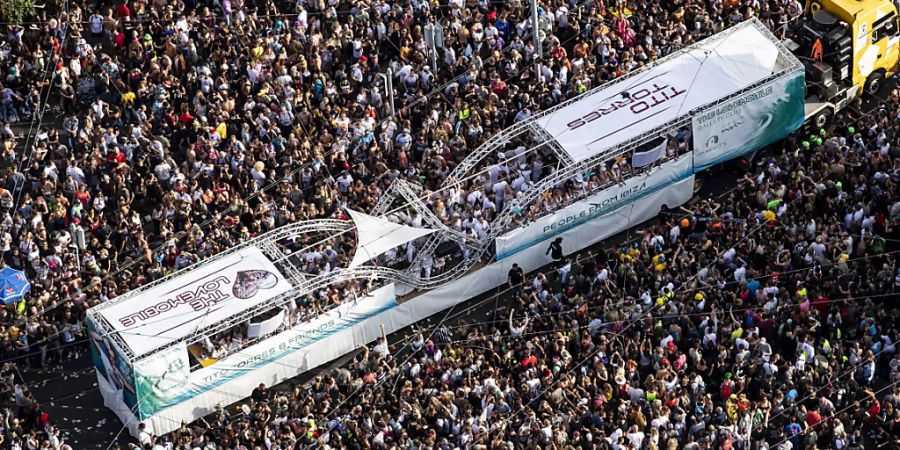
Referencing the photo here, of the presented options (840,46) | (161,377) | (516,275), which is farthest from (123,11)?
(840,46)

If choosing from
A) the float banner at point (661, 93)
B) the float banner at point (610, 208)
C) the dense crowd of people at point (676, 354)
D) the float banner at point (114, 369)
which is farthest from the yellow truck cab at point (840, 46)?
the float banner at point (114, 369)

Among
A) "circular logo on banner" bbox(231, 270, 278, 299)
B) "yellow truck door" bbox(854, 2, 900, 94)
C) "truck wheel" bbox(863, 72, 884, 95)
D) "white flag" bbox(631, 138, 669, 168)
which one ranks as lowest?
"circular logo on banner" bbox(231, 270, 278, 299)

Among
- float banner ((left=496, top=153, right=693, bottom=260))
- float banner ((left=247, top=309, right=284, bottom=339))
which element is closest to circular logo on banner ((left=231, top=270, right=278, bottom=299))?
float banner ((left=247, top=309, right=284, bottom=339))

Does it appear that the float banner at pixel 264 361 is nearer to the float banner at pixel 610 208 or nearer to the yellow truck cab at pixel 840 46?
the float banner at pixel 610 208

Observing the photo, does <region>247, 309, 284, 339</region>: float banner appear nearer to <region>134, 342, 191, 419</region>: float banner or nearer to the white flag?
<region>134, 342, 191, 419</region>: float banner

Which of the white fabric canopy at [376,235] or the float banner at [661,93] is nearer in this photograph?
the white fabric canopy at [376,235]

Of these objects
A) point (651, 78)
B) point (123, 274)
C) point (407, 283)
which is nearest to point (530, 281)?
point (407, 283)
